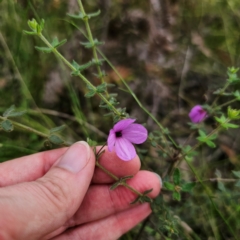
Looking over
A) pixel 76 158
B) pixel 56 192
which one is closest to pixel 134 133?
pixel 76 158

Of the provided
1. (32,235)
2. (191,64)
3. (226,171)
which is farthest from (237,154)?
(32,235)

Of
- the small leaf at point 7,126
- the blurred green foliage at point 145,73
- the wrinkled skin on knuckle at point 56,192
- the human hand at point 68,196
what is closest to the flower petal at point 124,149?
the human hand at point 68,196

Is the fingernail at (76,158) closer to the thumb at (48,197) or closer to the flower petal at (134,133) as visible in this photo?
the thumb at (48,197)

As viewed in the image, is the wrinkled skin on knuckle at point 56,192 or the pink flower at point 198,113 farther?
the pink flower at point 198,113

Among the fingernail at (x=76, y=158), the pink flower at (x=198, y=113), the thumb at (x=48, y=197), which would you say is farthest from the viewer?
the pink flower at (x=198, y=113)

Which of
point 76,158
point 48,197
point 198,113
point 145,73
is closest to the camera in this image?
point 48,197

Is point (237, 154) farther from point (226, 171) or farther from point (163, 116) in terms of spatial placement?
point (163, 116)

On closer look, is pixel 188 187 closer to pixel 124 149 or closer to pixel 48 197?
pixel 124 149

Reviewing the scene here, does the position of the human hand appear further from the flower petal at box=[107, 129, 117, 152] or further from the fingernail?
the flower petal at box=[107, 129, 117, 152]
